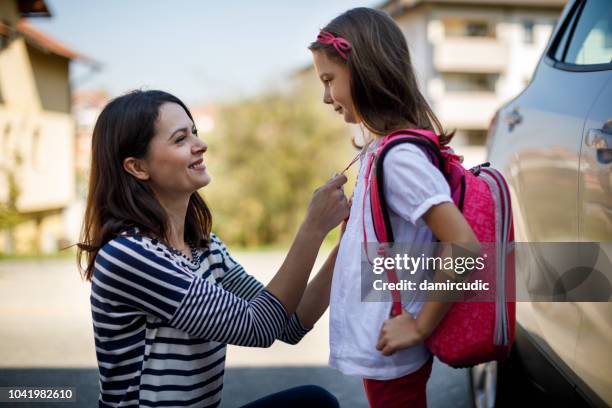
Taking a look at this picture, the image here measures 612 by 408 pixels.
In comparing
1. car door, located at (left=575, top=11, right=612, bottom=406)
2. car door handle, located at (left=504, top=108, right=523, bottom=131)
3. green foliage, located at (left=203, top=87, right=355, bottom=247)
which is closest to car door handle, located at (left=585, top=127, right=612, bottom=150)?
car door, located at (left=575, top=11, right=612, bottom=406)

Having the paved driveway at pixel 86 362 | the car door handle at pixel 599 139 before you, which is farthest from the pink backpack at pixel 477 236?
the paved driveway at pixel 86 362

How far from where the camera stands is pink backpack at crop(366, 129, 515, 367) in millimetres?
1617

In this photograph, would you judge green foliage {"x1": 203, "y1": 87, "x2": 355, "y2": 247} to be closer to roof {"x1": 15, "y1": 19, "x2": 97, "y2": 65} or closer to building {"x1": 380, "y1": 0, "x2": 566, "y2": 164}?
roof {"x1": 15, "y1": 19, "x2": 97, "y2": 65}

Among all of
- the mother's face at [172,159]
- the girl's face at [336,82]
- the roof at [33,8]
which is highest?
the roof at [33,8]

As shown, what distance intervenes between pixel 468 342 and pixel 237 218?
2132 centimetres

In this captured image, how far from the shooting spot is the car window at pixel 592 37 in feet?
7.83

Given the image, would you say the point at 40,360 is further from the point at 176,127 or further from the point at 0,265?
the point at 0,265

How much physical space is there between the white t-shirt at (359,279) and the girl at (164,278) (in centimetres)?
19

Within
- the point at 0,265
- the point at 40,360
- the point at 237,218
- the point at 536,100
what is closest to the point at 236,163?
the point at 237,218

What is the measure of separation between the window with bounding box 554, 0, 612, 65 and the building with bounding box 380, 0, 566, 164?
37.0 metres

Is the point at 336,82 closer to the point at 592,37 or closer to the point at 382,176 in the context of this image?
the point at 382,176

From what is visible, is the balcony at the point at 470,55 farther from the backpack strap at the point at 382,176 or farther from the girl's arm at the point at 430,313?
the girl's arm at the point at 430,313

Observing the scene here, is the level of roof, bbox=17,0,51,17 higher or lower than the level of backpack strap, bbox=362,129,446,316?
higher

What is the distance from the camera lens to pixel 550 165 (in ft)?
7.30
